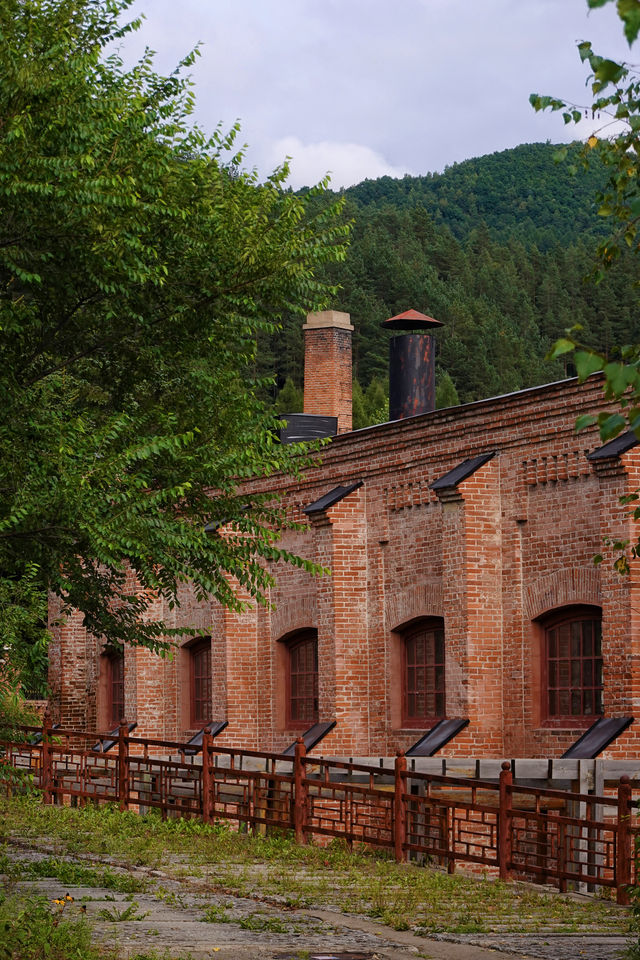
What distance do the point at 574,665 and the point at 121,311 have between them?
7447 millimetres

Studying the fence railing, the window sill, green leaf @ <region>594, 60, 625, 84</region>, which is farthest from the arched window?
green leaf @ <region>594, 60, 625, 84</region>

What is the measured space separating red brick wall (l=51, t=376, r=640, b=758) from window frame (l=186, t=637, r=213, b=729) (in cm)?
186

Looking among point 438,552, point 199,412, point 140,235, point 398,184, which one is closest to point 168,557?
point 199,412

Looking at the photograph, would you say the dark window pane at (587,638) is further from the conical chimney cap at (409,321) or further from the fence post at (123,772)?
the conical chimney cap at (409,321)

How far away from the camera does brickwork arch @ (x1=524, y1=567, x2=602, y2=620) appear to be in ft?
53.2

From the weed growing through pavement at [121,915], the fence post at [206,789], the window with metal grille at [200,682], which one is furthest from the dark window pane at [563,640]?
the window with metal grille at [200,682]

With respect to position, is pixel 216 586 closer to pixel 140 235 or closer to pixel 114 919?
pixel 140 235

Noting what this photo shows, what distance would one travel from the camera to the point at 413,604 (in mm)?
19234

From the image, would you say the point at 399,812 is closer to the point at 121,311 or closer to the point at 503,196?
the point at 121,311

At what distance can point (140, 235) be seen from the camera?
1302 centimetres

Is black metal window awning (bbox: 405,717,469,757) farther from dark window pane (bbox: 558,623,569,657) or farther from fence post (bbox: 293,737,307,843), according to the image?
fence post (bbox: 293,737,307,843)

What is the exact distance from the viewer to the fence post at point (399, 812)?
44.1 feet

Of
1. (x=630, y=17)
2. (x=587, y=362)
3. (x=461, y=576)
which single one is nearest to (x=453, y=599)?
(x=461, y=576)

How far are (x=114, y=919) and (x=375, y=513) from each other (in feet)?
35.6
